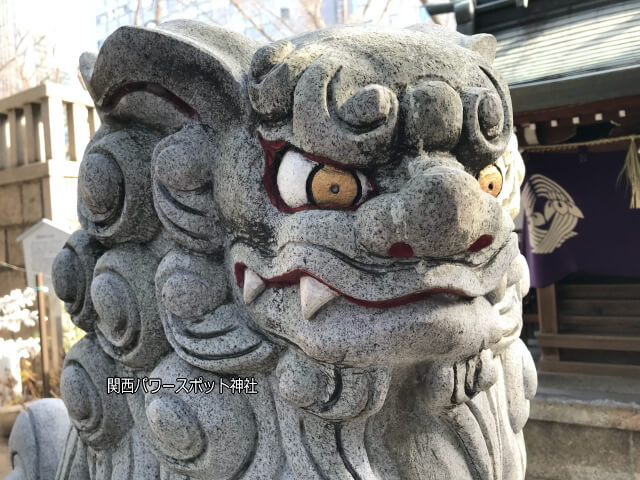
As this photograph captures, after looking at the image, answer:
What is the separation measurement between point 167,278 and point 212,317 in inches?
6.0

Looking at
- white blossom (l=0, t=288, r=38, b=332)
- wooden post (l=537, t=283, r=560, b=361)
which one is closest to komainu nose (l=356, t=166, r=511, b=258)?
wooden post (l=537, t=283, r=560, b=361)

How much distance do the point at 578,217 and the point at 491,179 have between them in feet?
10.5

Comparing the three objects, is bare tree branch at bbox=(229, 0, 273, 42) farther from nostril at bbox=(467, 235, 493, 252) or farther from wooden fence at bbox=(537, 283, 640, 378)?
nostril at bbox=(467, 235, 493, 252)

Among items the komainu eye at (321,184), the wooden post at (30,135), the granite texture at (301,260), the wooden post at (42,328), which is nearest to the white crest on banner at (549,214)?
the granite texture at (301,260)

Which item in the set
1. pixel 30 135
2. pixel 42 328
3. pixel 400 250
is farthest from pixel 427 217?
pixel 30 135

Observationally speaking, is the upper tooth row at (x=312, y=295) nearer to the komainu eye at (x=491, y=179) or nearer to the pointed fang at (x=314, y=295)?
the pointed fang at (x=314, y=295)

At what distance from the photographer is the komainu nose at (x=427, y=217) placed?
43.8 inches

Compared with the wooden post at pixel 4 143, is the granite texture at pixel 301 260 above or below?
below

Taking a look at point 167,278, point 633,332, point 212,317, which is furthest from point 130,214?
point 633,332

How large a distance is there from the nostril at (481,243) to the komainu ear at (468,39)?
1.91 feet

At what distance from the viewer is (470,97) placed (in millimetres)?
1235

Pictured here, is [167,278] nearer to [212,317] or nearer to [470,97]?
[212,317]

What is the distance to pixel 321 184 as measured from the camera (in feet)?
4.01

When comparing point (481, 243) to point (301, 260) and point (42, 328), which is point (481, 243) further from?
point (42, 328)
